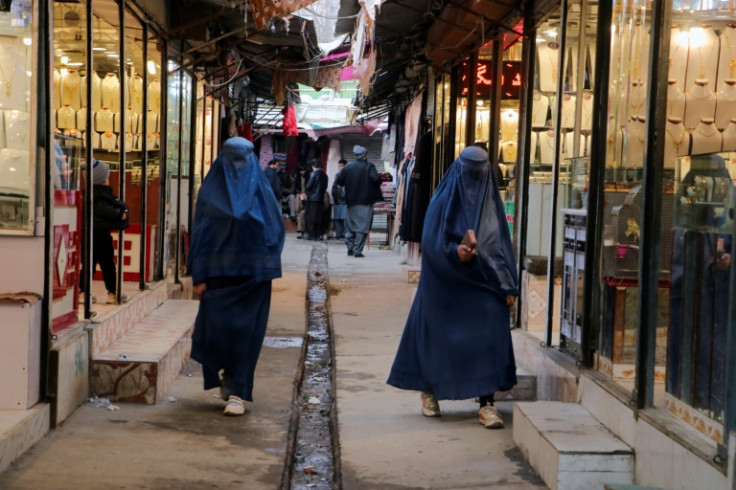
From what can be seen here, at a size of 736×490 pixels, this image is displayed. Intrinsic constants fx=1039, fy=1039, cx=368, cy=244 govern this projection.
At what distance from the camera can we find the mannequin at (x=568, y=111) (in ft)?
23.0

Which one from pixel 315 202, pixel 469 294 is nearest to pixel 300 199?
pixel 315 202

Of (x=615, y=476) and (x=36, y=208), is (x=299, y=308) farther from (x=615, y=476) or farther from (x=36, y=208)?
(x=615, y=476)

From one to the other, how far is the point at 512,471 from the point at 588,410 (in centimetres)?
63

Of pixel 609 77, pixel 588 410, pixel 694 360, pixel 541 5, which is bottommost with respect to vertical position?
pixel 588 410

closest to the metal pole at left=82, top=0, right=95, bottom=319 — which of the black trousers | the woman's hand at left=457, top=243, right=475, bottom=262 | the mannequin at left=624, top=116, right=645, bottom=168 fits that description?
the black trousers

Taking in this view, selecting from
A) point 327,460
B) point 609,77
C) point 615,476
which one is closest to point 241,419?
point 327,460

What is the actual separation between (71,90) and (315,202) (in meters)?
14.7

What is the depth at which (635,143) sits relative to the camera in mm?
5590

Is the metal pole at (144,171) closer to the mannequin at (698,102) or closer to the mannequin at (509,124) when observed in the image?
the mannequin at (509,124)

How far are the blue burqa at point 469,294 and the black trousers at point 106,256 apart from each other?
3.08m

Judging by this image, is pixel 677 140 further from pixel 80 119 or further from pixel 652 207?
pixel 80 119

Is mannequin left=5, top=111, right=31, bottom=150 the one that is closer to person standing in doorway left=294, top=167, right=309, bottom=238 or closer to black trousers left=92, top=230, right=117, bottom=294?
A: black trousers left=92, top=230, right=117, bottom=294

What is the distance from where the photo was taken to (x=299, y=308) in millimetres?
12125

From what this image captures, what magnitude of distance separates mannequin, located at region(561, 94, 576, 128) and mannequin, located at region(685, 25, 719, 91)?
833 mm
